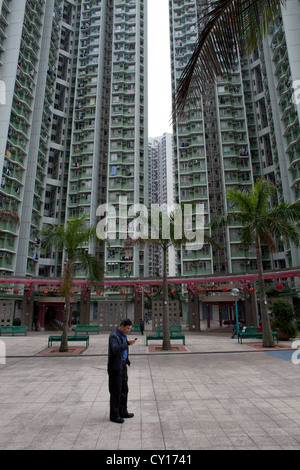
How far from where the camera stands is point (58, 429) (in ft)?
18.1

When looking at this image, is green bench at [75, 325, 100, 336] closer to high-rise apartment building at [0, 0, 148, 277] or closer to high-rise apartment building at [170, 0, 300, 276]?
high-rise apartment building at [0, 0, 148, 277]

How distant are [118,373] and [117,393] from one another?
1.36ft

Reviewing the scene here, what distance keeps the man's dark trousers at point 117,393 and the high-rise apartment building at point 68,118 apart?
4084 centimetres

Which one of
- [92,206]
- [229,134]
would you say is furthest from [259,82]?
[92,206]

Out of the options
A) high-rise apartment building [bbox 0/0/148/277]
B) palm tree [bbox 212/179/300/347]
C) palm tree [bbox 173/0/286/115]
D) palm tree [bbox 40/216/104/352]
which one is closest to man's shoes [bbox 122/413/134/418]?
palm tree [bbox 173/0/286/115]

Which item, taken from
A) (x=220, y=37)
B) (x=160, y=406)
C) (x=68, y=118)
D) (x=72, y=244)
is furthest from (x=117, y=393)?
(x=68, y=118)

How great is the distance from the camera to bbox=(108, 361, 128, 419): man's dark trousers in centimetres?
564

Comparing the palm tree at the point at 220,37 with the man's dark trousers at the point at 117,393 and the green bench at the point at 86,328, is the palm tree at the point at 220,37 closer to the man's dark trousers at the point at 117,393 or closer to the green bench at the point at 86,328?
the man's dark trousers at the point at 117,393

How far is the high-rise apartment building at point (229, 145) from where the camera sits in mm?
48375

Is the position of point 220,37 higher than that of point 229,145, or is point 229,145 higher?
point 229,145

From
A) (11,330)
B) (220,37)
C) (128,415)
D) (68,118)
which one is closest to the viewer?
(220,37)

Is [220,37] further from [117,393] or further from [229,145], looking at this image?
[229,145]

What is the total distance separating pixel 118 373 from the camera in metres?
5.64
